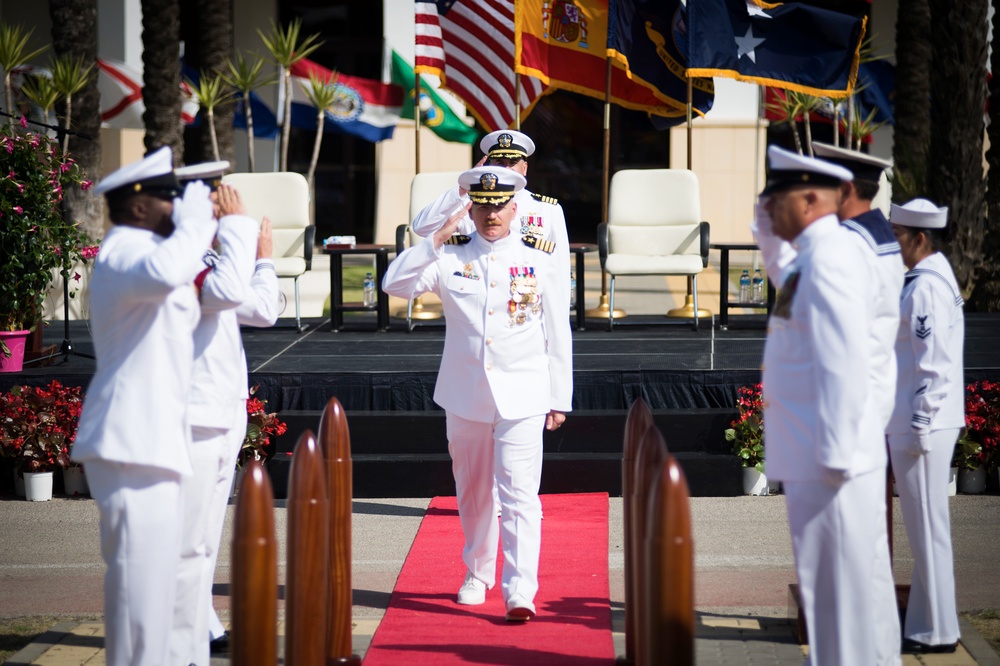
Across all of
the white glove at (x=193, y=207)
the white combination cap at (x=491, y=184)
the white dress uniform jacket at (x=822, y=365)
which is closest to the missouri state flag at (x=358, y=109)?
the white combination cap at (x=491, y=184)

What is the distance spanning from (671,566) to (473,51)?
9.67 meters

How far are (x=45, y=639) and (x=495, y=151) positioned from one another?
3140 millimetres

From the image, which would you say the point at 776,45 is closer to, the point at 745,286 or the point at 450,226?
the point at 745,286

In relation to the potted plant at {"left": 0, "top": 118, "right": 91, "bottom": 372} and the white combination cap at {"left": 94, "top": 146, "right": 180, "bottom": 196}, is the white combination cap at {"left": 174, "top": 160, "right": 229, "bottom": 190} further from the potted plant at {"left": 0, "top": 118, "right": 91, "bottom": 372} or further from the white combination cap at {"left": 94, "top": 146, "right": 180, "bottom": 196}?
the potted plant at {"left": 0, "top": 118, "right": 91, "bottom": 372}

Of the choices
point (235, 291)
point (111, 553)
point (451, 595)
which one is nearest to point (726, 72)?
point (451, 595)

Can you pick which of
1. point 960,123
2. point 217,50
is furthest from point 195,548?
point 217,50

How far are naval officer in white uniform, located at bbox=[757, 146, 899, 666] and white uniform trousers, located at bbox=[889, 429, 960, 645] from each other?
1.09 m

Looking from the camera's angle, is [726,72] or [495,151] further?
[726,72]

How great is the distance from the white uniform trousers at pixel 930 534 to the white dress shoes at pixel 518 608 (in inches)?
60.3

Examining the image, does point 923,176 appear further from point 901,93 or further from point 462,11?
point 462,11

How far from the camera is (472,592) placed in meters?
5.71

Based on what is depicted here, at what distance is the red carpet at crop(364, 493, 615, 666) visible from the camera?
4996mm

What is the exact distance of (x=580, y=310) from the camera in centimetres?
1148

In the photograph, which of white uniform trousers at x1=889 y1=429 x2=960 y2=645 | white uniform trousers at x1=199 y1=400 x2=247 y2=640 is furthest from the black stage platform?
white uniform trousers at x1=199 y1=400 x2=247 y2=640
